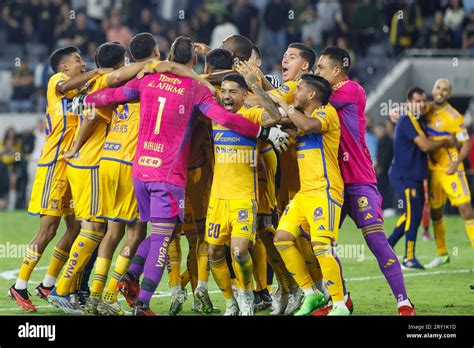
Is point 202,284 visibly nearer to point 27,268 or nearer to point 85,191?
point 85,191

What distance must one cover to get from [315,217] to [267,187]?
1137mm

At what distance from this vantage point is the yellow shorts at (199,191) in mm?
10789

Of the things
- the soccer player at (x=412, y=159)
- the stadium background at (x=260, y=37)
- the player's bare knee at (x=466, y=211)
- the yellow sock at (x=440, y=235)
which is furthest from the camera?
the stadium background at (x=260, y=37)

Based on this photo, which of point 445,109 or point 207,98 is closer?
point 207,98

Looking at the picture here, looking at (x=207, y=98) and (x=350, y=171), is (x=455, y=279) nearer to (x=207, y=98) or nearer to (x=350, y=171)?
(x=350, y=171)

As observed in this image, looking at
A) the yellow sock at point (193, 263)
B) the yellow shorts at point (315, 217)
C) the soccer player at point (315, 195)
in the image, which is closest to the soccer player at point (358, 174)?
the soccer player at point (315, 195)

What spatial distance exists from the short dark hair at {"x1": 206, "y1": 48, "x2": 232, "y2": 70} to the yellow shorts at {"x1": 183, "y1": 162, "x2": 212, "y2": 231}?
99cm

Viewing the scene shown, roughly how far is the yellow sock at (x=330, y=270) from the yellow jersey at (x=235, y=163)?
83cm

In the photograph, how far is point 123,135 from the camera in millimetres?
10344

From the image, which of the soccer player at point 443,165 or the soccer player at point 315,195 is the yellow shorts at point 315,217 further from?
the soccer player at point 443,165
